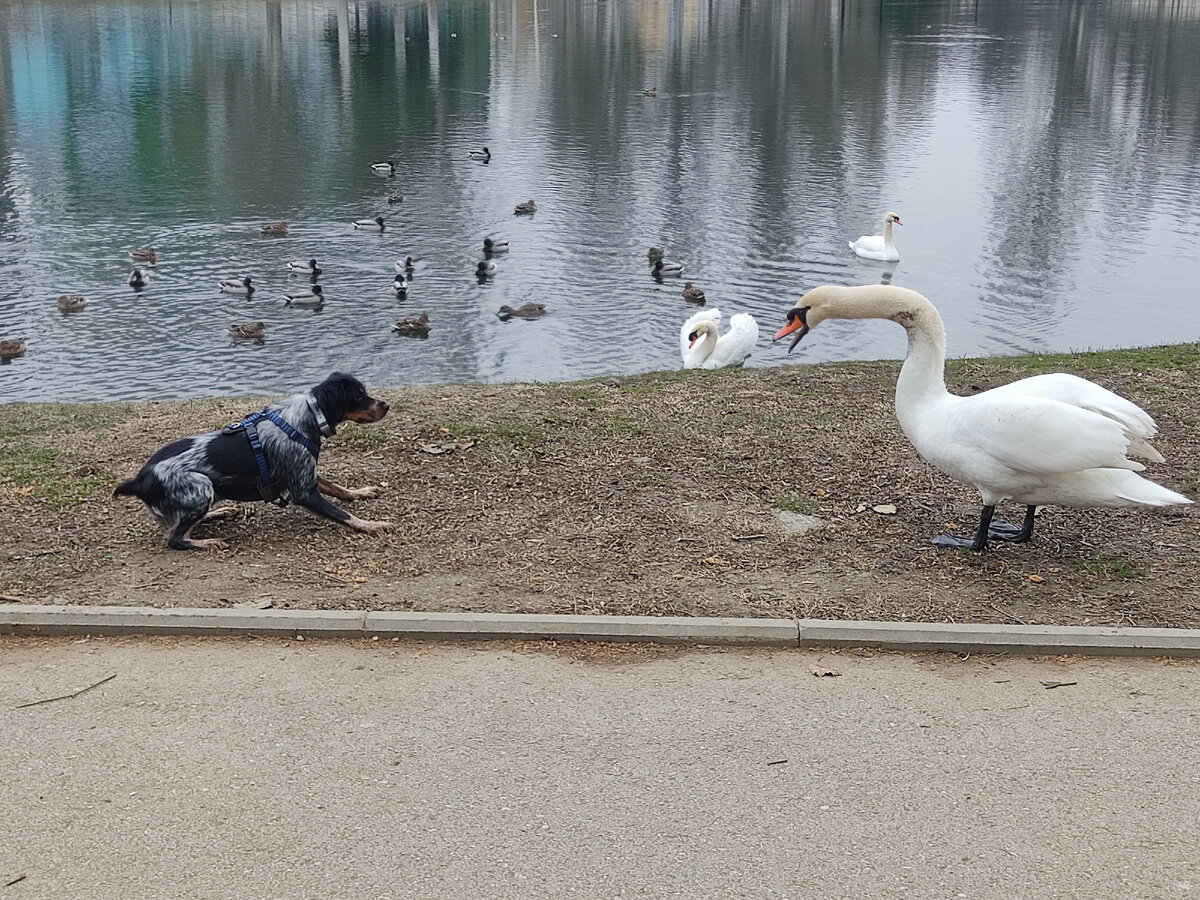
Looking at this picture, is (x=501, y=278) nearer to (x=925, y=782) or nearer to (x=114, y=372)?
(x=114, y=372)

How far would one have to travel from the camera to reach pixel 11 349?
18.5 metres

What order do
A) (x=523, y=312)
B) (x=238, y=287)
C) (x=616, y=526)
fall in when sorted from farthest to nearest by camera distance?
1. (x=238, y=287)
2. (x=523, y=312)
3. (x=616, y=526)

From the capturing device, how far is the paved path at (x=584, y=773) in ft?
14.0

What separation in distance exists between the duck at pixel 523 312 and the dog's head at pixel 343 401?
44.4ft

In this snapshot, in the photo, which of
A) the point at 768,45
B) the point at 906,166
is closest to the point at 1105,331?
the point at 906,166

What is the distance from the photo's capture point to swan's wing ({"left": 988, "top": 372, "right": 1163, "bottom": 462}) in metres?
6.48

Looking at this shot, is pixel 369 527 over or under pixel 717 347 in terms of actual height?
over

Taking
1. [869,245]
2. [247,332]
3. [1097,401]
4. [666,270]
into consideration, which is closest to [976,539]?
[1097,401]

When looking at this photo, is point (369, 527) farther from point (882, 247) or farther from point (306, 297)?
point (882, 247)

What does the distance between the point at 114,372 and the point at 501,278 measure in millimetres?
7570

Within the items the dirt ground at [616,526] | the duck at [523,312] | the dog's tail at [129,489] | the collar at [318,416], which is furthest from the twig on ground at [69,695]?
the duck at [523,312]

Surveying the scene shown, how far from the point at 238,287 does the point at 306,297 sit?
4.83 feet

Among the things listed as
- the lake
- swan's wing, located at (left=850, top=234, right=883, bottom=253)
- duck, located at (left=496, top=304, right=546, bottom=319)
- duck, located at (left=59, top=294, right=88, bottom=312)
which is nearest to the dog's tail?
the lake

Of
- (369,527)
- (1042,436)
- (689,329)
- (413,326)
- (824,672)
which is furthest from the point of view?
(413,326)
